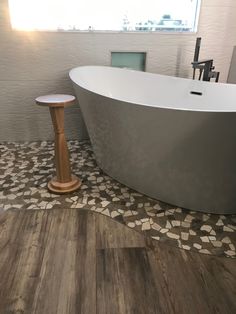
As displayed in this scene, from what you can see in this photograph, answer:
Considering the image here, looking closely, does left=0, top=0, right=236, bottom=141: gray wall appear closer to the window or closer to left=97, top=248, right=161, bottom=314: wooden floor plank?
the window

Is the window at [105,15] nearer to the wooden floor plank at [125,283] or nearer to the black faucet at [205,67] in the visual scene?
the black faucet at [205,67]

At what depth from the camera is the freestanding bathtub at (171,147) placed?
4.05ft

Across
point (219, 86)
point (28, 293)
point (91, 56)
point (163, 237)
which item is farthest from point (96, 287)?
point (91, 56)

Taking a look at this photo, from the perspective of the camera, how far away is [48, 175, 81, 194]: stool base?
1.70 meters

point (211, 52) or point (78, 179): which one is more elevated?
point (211, 52)

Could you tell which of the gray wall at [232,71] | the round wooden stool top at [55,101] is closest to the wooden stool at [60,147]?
the round wooden stool top at [55,101]

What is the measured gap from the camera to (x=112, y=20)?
2.34 metres

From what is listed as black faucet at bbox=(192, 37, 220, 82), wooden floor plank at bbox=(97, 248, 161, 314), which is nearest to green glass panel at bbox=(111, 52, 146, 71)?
black faucet at bbox=(192, 37, 220, 82)

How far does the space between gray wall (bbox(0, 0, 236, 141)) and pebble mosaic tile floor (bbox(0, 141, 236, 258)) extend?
0.51 metres

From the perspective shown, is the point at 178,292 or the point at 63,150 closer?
the point at 178,292

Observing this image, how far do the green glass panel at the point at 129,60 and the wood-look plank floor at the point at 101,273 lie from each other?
1.61 m

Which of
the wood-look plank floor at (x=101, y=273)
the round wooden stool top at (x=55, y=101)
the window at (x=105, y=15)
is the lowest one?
the wood-look plank floor at (x=101, y=273)

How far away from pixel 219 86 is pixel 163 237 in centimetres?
129

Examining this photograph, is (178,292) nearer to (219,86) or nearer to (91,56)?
(219,86)
